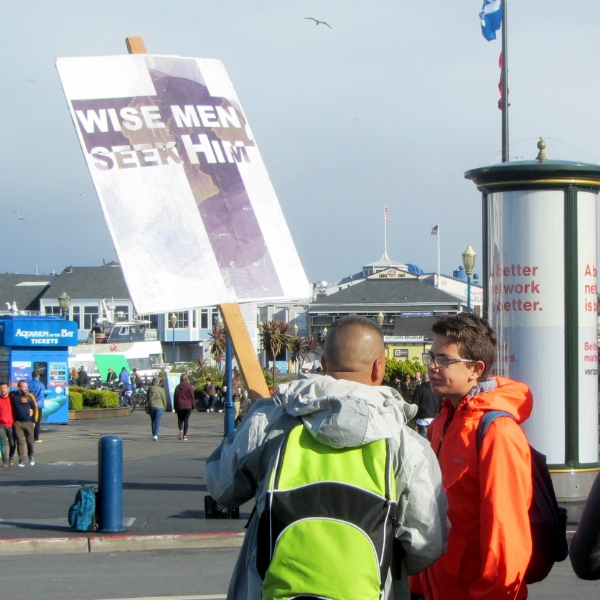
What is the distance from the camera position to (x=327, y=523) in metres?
2.72

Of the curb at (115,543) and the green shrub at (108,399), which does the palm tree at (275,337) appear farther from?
the curb at (115,543)

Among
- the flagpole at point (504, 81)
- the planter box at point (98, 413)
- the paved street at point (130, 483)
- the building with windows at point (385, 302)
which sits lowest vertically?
the planter box at point (98, 413)

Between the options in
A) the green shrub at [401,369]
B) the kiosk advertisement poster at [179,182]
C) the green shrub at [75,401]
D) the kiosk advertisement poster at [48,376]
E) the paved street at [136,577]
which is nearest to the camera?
the kiosk advertisement poster at [179,182]

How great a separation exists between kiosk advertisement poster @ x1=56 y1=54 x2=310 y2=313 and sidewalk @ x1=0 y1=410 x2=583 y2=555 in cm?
553

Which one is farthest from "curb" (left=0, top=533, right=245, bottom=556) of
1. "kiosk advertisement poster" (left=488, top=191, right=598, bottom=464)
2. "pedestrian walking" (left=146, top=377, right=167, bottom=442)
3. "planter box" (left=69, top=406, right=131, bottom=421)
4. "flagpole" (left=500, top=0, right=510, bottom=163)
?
"planter box" (left=69, top=406, right=131, bottom=421)

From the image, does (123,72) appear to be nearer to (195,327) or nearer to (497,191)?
(497,191)

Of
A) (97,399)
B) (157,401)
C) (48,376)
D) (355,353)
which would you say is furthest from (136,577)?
(97,399)

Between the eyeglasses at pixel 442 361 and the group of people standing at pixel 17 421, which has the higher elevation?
the eyeglasses at pixel 442 361

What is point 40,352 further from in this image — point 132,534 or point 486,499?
point 486,499

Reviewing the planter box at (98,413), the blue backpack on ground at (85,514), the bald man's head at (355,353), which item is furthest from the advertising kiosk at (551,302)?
the planter box at (98,413)

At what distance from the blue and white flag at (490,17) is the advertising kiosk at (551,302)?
12.3 metres

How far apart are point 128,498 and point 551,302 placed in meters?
6.97

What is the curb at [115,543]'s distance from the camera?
988 cm

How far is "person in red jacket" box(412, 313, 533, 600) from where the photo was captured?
319 cm
